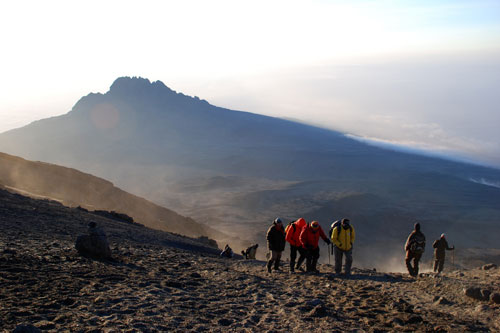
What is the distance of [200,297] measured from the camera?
8055mm

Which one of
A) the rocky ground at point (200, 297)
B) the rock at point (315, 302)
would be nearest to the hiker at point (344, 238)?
the rocky ground at point (200, 297)

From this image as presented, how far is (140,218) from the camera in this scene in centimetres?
3153

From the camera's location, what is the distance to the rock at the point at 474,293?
8422 mm

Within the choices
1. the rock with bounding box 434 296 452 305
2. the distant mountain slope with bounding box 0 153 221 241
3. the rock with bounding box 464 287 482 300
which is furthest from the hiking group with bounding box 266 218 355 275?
the distant mountain slope with bounding box 0 153 221 241

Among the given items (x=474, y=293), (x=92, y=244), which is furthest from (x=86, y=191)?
(x=474, y=293)

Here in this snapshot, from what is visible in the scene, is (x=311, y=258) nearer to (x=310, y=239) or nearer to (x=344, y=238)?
(x=310, y=239)

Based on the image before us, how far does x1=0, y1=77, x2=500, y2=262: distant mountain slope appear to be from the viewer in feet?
233

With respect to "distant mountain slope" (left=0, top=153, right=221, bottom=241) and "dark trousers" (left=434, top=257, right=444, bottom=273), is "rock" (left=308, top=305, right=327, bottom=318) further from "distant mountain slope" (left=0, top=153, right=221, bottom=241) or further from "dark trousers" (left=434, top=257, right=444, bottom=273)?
"distant mountain slope" (left=0, top=153, right=221, bottom=241)

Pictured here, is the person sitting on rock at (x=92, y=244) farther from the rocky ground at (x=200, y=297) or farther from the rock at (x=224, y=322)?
the rock at (x=224, y=322)

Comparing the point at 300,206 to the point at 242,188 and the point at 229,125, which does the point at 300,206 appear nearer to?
the point at 242,188

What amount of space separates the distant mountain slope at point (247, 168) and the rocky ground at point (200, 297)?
134ft

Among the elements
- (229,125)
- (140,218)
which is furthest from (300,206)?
(229,125)

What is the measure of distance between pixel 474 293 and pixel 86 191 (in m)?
30.6

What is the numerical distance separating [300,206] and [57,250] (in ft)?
224
